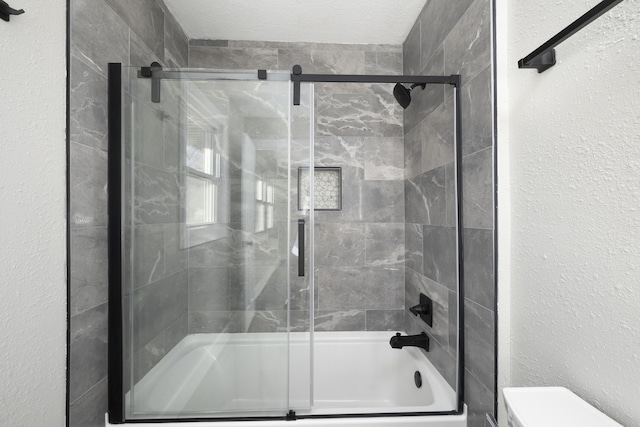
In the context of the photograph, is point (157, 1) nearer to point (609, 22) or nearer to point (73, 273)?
point (73, 273)

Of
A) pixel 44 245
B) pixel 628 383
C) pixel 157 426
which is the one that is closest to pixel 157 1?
pixel 44 245

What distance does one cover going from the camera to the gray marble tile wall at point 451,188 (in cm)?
109

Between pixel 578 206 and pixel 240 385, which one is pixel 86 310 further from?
pixel 578 206

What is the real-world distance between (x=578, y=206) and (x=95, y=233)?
1548mm

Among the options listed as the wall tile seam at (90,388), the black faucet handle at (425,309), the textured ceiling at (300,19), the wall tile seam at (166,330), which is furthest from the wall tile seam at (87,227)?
the black faucet handle at (425,309)

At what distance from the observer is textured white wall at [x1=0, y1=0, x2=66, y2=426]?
803 millimetres

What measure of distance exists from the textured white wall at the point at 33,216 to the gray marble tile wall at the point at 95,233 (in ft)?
0.15

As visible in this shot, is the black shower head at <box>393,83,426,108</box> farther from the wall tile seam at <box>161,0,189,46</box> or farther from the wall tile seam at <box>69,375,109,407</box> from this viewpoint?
the wall tile seam at <box>69,375,109,407</box>

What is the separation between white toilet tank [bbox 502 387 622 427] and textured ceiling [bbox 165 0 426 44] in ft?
6.04

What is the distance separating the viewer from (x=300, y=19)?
5.85ft

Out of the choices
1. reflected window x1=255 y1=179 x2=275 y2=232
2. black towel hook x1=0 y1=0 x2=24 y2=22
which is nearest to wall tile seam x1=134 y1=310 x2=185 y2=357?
reflected window x1=255 y1=179 x2=275 y2=232

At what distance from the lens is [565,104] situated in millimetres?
791

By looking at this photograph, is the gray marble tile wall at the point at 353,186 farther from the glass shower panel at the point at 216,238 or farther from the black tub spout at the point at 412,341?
the glass shower panel at the point at 216,238

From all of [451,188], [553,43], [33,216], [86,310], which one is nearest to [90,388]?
[86,310]
